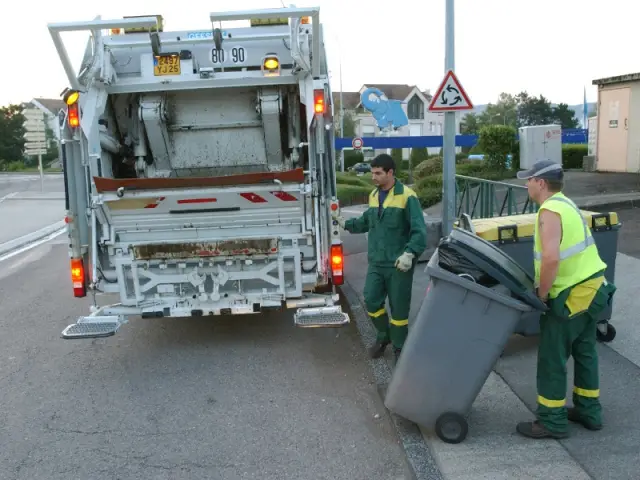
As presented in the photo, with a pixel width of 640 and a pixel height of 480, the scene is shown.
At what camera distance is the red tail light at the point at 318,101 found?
17.4ft

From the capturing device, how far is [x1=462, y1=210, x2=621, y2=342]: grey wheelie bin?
4910 mm

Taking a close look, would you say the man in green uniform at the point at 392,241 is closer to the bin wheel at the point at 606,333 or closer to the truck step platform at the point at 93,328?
the bin wheel at the point at 606,333

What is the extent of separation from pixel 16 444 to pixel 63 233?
11640 mm

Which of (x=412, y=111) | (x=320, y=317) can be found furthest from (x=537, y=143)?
(x=412, y=111)

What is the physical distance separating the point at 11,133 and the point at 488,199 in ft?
192

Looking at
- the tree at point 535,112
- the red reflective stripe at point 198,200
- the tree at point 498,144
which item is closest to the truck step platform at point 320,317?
the red reflective stripe at point 198,200

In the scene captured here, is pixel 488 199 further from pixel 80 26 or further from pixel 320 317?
pixel 80 26

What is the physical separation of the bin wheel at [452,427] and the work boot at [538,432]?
1.12 ft

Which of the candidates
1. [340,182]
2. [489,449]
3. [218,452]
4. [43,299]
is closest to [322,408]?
[218,452]

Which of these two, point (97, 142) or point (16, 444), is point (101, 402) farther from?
point (97, 142)

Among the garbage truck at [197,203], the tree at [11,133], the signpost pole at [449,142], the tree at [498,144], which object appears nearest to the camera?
the garbage truck at [197,203]

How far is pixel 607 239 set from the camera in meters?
5.05

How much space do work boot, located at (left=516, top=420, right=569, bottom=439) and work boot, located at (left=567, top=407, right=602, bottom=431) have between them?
0.57 feet

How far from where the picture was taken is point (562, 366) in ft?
11.3
